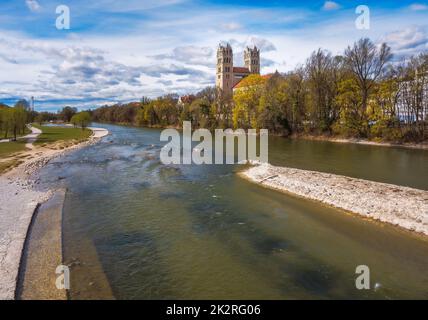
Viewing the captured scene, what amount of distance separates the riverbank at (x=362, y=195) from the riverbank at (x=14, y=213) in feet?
55.2

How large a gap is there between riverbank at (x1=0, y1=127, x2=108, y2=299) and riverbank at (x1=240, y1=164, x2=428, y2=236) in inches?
663

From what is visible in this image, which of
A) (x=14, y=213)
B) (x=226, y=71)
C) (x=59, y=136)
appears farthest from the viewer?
(x=226, y=71)

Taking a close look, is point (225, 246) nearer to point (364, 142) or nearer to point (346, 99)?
point (364, 142)

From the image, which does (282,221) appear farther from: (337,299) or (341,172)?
(341,172)

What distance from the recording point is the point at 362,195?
1950 cm

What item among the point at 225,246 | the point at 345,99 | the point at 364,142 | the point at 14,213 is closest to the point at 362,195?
the point at 225,246

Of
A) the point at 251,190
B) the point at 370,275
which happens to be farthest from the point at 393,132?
the point at 370,275

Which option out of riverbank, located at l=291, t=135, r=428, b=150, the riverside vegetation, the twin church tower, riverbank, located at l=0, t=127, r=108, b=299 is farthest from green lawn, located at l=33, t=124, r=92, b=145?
the twin church tower

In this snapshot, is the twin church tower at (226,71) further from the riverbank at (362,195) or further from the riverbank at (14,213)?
the riverbank at (362,195)

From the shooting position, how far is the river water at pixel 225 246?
35.2 feet

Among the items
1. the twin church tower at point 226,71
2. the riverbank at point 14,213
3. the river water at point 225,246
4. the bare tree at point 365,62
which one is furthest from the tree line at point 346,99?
the twin church tower at point 226,71

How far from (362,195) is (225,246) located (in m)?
10.5

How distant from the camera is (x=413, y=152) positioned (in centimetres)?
4188

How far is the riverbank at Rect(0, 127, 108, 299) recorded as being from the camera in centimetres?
1102
